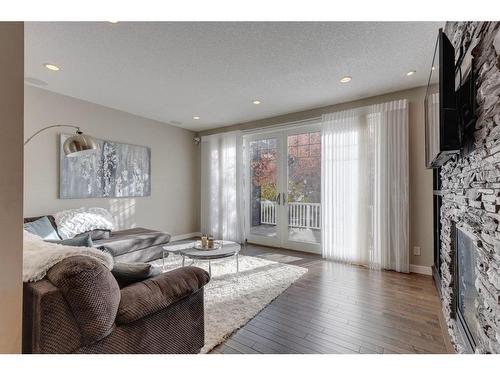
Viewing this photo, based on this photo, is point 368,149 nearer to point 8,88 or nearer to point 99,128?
point 8,88

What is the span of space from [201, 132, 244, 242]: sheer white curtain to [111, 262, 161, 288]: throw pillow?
11.6ft

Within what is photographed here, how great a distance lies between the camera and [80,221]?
3.37 m

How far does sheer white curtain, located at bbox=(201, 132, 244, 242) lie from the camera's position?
5082 mm

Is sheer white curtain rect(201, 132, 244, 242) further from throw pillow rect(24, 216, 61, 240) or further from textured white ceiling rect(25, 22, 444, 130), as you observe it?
throw pillow rect(24, 216, 61, 240)

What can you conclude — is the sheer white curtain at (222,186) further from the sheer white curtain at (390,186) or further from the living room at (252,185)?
the sheer white curtain at (390,186)

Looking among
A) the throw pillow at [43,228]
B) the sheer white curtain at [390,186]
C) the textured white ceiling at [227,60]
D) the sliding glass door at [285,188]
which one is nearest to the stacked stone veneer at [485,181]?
the textured white ceiling at [227,60]

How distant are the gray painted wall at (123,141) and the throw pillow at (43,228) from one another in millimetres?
468

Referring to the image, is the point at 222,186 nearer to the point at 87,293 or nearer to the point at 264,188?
the point at 264,188

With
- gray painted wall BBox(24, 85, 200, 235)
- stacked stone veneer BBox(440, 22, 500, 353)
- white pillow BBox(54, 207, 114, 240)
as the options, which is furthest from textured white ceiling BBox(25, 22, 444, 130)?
white pillow BBox(54, 207, 114, 240)

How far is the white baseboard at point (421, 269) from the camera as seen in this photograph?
326 centimetres

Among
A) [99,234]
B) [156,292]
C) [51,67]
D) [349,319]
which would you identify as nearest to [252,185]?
[99,234]

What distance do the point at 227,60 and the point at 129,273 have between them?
2.19 m
